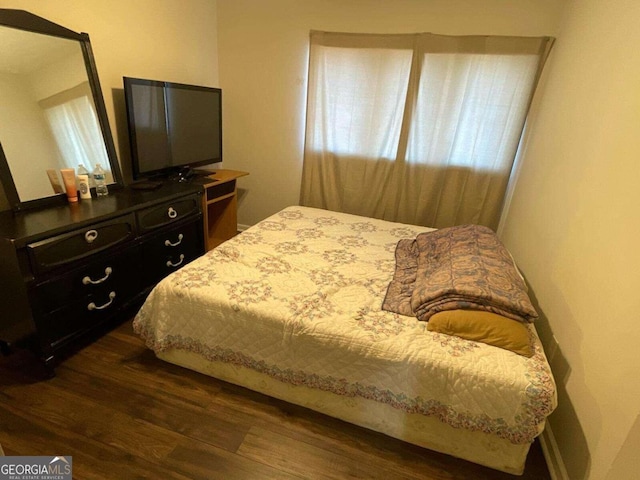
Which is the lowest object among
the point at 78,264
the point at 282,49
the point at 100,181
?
the point at 78,264

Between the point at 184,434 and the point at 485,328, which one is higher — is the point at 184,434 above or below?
below

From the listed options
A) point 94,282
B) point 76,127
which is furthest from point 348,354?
point 76,127

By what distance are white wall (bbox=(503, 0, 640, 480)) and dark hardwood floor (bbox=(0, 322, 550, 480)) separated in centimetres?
41

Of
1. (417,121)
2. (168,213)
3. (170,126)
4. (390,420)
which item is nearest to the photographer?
(390,420)

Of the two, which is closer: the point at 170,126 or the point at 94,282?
the point at 94,282

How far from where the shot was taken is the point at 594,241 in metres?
1.45

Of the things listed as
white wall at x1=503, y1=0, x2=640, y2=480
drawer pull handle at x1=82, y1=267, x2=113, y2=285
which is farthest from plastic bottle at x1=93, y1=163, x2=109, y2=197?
white wall at x1=503, y1=0, x2=640, y2=480

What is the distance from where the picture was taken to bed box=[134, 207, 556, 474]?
1272 mm

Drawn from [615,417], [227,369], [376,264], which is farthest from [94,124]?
[615,417]

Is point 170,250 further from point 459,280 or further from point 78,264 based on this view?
point 459,280

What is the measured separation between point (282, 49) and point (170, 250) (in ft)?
7.02

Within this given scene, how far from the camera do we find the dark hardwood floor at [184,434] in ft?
4.52

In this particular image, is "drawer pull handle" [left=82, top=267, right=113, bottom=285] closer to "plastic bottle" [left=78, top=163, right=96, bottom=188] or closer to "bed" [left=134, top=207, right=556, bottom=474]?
"bed" [left=134, top=207, right=556, bottom=474]

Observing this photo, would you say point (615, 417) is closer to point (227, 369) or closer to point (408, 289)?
point (408, 289)
